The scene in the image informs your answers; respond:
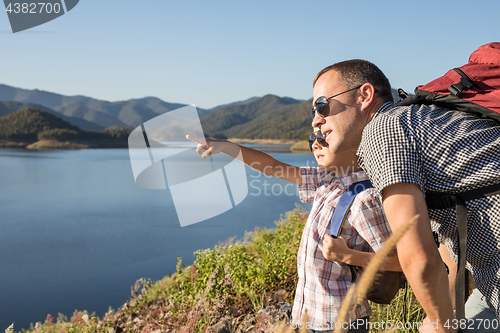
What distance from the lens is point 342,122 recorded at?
47.1 inches

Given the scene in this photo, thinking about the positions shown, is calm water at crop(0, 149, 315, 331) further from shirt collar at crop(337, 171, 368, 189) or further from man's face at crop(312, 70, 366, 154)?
man's face at crop(312, 70, 366, 154)

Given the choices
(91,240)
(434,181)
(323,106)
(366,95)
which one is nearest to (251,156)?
(323,106)

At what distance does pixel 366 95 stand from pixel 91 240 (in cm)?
841

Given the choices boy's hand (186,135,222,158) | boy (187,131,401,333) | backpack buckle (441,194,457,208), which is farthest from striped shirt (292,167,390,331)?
boy's hand (186,135,222,158)

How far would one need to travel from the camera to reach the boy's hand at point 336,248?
45.1 inches

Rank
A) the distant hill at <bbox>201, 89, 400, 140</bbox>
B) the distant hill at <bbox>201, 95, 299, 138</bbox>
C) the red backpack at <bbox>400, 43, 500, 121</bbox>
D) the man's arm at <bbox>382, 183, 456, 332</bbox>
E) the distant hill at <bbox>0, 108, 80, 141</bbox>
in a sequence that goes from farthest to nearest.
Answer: the distant hill at <bbox>201, 95, 299, 138</bbox>, the distant hill at <bbox>201, 89, 400, 140</bbox>, the distant hill at <bbox>0, 108, 80, 141</bbox>, the red backpack at <bbox>400, 43, 500, 121</bbox>, the man's arm at <bbox>382, 183, 456, 332</bbox>

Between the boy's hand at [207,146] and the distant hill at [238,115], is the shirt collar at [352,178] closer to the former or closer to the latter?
the boy's hand at [207,146]

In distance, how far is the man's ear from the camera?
119 centimetres

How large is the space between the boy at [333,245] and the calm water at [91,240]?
9.83 ft

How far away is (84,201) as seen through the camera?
40.4 feet

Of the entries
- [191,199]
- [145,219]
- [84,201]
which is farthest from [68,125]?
[191,199]

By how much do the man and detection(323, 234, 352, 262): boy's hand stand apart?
306 mm

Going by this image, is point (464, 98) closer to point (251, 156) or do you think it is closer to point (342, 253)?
point (342, 253)

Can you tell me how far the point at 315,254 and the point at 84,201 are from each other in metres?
13.0
